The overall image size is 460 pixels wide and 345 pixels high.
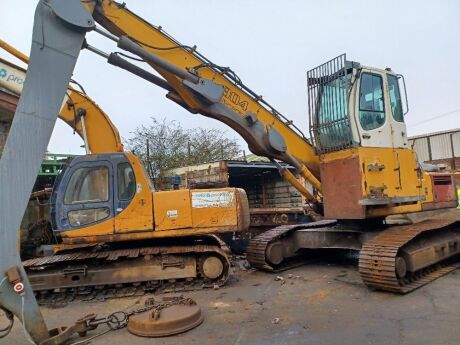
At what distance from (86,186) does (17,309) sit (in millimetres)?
3258

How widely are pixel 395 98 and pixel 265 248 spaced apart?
11.8 ft

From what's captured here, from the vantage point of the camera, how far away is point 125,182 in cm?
708

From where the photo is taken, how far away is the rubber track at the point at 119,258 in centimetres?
691

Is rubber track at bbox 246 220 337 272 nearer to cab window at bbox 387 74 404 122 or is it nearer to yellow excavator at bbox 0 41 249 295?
yellow excavator at bbox 0 41 249 295

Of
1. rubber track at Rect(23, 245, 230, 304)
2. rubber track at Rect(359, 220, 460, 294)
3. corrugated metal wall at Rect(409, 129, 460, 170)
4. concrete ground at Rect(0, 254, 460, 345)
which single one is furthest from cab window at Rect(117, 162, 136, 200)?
corrugated metal wall at Rect(409, 129, 460, 170)

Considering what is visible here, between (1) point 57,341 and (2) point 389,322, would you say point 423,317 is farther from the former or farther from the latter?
(1) point 57,341

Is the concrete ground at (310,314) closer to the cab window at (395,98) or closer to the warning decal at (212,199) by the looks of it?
the warning decal at (212,199)

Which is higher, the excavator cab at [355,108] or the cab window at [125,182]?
the excavator cab at [355,108]

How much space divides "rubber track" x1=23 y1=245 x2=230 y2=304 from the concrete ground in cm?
26

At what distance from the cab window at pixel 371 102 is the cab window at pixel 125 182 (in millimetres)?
3917

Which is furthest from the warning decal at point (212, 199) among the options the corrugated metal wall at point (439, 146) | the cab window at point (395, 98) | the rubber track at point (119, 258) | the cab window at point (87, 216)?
the corrugated metal wall at point (439, 146)

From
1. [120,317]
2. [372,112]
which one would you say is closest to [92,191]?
[120,317]

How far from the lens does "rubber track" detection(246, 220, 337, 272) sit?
805 cm

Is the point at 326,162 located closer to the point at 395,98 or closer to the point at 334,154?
the point at 334,154
